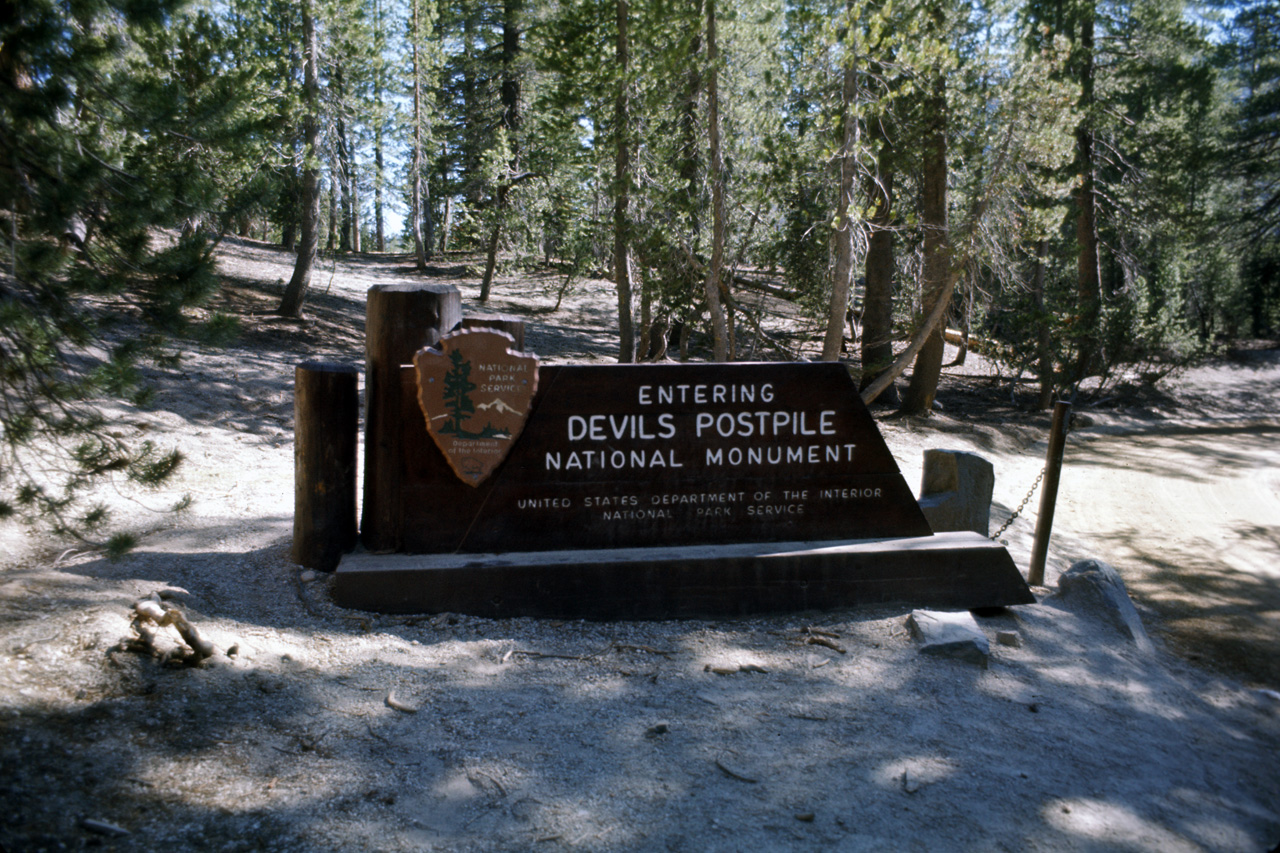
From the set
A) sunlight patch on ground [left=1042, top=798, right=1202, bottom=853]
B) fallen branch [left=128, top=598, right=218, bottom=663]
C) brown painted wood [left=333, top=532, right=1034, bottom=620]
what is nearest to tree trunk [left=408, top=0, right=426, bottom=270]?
brown painted wood [left=333, top=532, right=1034, bottom=620]

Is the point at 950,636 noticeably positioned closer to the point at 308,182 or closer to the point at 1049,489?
the point at 1049,489

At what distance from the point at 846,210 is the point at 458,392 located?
21.5 feet

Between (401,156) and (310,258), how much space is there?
2315cm

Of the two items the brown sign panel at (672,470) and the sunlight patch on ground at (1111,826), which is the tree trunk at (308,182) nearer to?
the brown sign panel at (672,470)

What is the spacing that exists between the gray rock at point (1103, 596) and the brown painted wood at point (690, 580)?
0.82 meters

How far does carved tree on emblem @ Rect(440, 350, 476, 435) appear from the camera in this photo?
4.89m

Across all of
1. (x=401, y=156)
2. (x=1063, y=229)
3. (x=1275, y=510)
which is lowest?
(x=1275, y=510)

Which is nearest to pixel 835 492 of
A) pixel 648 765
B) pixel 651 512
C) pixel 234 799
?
pixel 651 512

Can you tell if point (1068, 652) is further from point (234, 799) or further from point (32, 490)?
point (32, 490)

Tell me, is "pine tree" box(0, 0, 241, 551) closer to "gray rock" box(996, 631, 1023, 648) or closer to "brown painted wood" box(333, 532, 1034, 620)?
"brown painted wood" box(333, 532, 1034, 620)

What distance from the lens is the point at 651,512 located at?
17.3 feet

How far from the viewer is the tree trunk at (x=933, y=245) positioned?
12.6m

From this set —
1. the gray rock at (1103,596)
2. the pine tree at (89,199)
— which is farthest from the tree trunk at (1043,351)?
the pine tree at (89,199)

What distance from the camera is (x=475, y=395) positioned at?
4941 mm
